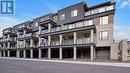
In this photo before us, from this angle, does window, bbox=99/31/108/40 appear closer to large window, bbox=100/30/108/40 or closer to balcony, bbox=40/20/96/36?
large window, bbox=100/30/108/40

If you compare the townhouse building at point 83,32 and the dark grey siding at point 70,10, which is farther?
the dark grey siding at point 70,10

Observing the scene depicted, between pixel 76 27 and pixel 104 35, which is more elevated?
pixel 76 27

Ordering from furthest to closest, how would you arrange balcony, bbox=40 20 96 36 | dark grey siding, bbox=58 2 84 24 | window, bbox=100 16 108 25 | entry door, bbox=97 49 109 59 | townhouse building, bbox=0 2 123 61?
dark grey siding, bbox=58 2 84 24, entry door, bbox=97 49 109 59, window, bbox=100 16 108 25, townhouse building, bbox=0 2 123 61, balcony, bbox=40 20 96 36

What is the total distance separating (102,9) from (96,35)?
5370 mm

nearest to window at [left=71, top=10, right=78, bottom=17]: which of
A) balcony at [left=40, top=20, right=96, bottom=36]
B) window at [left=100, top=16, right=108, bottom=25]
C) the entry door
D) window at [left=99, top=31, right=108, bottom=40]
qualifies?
balcony at [left=40, top=20, right=96, bottom=36]

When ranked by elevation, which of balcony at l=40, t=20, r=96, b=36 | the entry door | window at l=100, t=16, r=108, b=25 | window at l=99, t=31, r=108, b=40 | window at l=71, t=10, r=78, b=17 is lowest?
the entry door

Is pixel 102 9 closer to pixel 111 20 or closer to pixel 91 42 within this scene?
pixel 111 20

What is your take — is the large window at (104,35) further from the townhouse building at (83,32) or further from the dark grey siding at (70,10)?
the dark grey siding at (70,10)

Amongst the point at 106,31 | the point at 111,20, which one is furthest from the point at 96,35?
the point at 111,20

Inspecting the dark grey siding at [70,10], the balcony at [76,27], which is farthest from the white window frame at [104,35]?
the dark grey siding at [70,10]

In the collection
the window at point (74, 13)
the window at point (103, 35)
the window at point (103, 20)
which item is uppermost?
the window at point (74, 13)

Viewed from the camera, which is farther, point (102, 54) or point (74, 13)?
point (74, 13)

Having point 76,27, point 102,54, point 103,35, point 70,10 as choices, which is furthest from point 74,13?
point 102,54

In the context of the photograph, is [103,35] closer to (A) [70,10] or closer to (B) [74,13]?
(B) [74,13]
